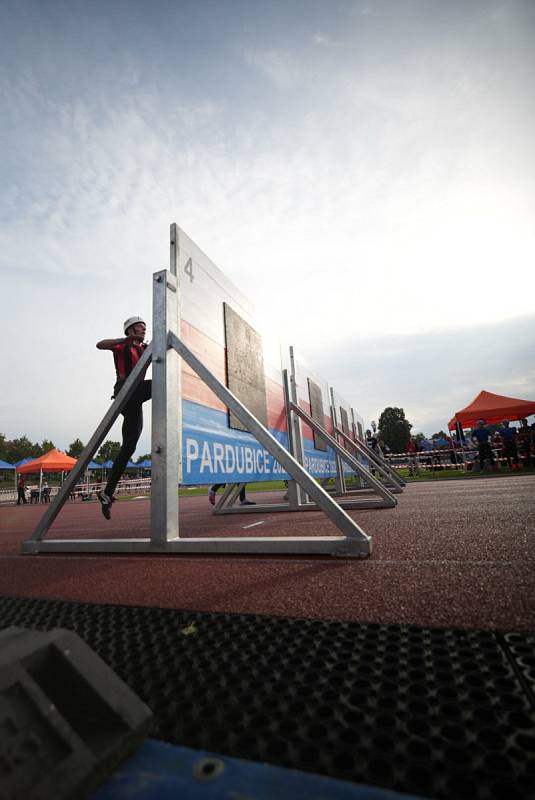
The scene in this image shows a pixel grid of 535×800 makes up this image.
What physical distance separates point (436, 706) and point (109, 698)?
2.10ft

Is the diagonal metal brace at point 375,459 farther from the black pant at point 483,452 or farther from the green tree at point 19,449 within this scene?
the green tree at point 19,449

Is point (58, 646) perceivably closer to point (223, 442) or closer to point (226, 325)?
point (223, 442)

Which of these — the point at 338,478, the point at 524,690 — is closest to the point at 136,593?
the point at 524,690

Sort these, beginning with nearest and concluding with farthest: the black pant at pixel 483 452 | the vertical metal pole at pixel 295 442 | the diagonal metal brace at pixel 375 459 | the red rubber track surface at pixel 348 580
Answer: the red rubber track surface at pixel 348 580 → the vertical metal pole at pixel 295 442 → the diagonal metal brace at pixel 375 459 → the black pant at pixel 483 452

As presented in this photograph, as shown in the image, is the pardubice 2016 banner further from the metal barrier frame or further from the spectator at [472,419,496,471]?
the spectator at [472,419,496,471]

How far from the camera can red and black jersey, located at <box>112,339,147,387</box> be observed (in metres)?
3.58

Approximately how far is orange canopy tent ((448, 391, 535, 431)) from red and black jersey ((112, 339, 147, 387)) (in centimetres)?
1605

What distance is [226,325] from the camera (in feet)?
12.2

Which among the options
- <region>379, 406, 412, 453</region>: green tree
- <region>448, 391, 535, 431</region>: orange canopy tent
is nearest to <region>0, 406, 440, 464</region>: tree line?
<region>379, 406, 412, 453</region>: green tree

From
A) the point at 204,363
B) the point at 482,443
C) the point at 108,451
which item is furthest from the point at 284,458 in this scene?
the point at 108,451

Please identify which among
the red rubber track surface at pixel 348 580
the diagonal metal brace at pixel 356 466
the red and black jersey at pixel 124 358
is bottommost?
the red rubber track surface at pixel 348 580

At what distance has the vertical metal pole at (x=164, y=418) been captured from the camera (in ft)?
7.72

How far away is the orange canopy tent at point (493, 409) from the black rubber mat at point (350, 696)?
56.6 feet

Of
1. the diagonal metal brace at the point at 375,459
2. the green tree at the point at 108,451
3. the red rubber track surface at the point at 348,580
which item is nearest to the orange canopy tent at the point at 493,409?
the diagonal metal brace at the point at 375,459
